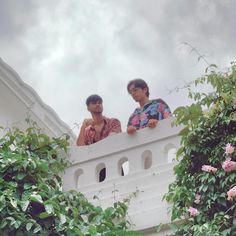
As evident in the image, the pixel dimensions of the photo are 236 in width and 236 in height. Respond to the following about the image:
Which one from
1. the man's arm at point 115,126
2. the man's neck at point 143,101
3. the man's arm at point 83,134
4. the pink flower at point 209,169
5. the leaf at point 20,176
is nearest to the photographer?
the pink flower at point 209,169

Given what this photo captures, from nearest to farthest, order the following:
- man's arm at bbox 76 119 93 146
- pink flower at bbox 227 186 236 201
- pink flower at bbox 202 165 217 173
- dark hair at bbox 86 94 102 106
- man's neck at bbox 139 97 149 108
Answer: pink flower at bbox 227 186 236 201
pink flower at bbox 202 165 217 173
man's neck at bbox 139 97 149 108
man's arm at bbox 76 119 93 146
dark hair at bbox 86 94 102 106

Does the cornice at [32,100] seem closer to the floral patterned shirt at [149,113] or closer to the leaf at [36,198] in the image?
the floral patterned shirt at [149,113]

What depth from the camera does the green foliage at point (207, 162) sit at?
22.2 ft

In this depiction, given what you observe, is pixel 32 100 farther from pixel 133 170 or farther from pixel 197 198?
pixel 197 198

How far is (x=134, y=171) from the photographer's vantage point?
7738mm

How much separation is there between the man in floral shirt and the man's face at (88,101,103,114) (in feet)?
1.35

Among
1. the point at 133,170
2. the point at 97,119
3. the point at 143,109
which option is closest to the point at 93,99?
the point at 97,119

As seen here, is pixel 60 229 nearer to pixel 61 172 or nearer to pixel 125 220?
pixel 125 220

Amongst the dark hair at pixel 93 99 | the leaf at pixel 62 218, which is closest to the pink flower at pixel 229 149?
the leaf at pixel 62 218

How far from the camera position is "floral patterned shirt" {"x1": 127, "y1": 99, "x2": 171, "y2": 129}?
8.04m

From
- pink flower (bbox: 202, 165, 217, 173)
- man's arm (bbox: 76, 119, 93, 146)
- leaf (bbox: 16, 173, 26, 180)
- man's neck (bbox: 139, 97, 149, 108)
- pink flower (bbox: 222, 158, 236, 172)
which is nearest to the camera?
pink flower (bbox: 222, 158, 236, 172)

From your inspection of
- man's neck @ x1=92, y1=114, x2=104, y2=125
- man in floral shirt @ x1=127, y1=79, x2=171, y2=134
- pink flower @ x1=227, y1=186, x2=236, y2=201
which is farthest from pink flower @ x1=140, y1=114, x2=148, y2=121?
pink flower @ x1=227, y1=186, x2=236, y2=201

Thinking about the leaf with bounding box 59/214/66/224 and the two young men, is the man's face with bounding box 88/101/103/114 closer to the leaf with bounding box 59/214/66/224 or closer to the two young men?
the two young men

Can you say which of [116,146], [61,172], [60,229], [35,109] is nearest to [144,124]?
[116,146]
